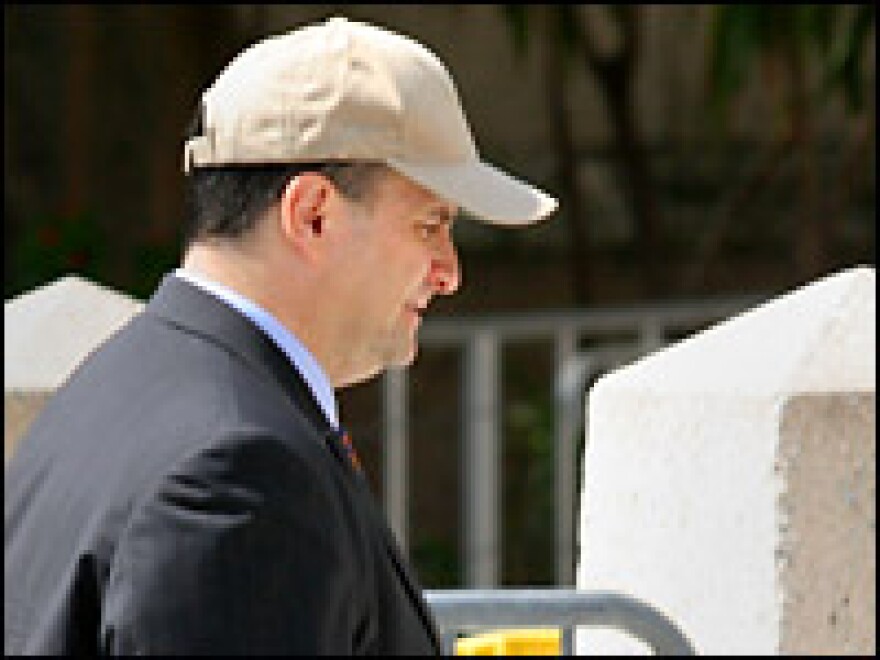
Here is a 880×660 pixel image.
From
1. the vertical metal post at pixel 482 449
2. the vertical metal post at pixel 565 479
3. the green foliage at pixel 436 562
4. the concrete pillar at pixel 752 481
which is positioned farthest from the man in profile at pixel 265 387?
the green foliage at pixel 436 562

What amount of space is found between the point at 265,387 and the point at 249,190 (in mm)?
181

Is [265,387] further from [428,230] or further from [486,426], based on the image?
[486,426]

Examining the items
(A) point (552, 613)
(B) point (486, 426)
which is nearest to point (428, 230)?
(A) point (552, 613)

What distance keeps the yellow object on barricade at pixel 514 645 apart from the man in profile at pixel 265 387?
1.81 m

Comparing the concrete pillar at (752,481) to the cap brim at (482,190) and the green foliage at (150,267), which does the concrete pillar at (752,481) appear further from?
the green foliage at (150,267)

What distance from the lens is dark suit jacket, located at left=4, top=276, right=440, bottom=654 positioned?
2.01 meters

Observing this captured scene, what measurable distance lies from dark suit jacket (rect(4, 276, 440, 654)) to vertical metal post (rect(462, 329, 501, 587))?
5.23m

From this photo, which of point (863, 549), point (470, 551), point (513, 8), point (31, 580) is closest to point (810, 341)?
point (863, 549)

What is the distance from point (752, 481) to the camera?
420cm

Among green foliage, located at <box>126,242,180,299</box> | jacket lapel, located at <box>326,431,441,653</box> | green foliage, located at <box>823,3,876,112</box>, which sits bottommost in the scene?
green foliage, located at <box>126,242,180,299</box>

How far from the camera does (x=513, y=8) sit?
8.80 metres

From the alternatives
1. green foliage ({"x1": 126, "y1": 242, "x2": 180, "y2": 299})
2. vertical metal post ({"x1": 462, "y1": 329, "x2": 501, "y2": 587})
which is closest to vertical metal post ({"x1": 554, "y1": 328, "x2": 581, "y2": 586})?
vertical metal post ({"x1": 462, "y1": 329, "x2": 501, "y2": 587})

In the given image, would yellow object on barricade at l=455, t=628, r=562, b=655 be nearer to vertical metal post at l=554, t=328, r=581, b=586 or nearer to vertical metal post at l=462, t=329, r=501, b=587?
vertical metal post at l=554, t=328, r=581, b=586

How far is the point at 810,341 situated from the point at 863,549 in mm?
316
